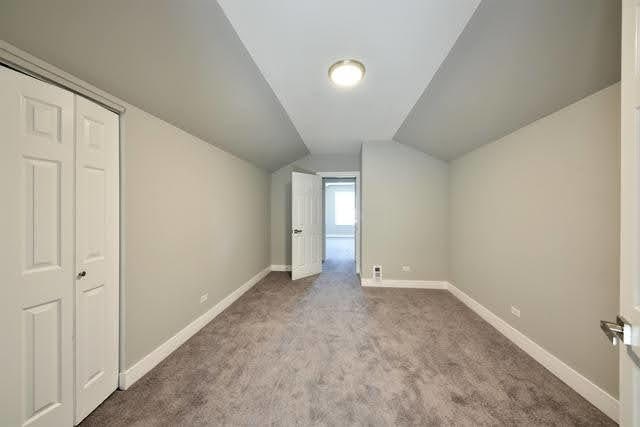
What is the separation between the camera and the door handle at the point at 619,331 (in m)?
0.76

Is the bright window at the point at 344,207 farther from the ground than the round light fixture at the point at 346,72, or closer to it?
closer to it

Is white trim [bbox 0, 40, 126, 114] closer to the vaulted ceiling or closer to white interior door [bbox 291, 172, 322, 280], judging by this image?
the vaulted ceiling

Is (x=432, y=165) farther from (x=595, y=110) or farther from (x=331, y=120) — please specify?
(x=595, y=110)

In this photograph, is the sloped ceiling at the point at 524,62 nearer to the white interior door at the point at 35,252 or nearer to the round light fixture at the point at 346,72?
the round light fixture at the point at 346,72

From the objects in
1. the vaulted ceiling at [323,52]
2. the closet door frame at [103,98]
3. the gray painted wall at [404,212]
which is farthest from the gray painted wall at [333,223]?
the closet door frame at [103,98]

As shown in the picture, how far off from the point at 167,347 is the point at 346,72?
285cm

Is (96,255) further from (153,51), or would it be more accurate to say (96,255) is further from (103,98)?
(153,51)

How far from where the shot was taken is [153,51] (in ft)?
4.57

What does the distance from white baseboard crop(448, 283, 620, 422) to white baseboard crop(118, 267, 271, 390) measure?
3.19 meters

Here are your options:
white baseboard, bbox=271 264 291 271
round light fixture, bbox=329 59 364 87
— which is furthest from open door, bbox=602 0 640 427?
white baseboard, bbox=271 264 291 271

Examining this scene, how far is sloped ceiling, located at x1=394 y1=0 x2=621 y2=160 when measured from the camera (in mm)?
1224

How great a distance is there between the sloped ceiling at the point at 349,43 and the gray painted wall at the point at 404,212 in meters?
1.28

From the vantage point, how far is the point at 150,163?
189 cm

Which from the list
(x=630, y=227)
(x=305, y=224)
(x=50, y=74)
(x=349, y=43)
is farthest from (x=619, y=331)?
(x=305, y=224)
